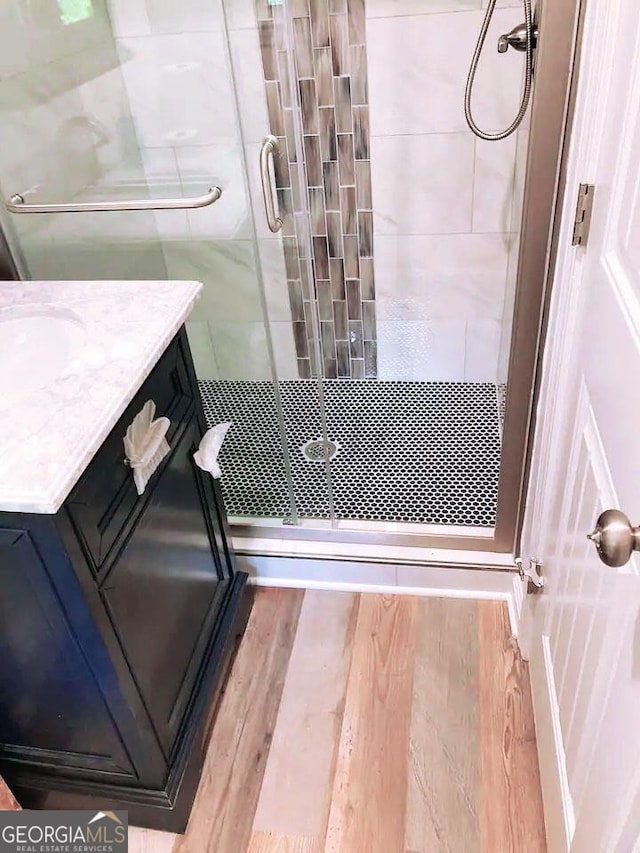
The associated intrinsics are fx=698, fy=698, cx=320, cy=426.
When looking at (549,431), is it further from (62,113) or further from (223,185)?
(62,113)

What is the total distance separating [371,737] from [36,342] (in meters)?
1.06

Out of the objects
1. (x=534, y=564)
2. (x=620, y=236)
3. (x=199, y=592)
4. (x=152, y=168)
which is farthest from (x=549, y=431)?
(x=152, y=168)

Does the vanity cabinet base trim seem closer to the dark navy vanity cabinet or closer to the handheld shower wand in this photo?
the dark navy vanity cabinet

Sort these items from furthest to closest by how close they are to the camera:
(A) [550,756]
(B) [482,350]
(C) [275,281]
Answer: (B) [482,350] < (C) [275,281] < (A) [550,756]

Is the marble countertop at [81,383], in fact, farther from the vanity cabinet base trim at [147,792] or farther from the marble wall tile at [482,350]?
the marble wall tile at [482,350]

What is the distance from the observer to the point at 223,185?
1.80 m

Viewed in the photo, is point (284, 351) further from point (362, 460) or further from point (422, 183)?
point (422, 183)

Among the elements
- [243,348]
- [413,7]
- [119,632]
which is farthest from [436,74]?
[119,632]

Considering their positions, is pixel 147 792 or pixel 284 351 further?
pixel 284 351

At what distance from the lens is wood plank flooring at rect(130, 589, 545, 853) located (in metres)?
1.34

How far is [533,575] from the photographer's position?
1.42 meters

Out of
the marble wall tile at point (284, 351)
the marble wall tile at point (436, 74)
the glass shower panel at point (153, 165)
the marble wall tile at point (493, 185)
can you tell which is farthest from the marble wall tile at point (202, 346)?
the marble wall tile at point (493, 185)

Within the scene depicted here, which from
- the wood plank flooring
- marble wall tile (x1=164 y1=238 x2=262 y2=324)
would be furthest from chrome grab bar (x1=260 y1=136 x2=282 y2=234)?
the wood plank flooring

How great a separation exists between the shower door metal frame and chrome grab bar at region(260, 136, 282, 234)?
625mm
